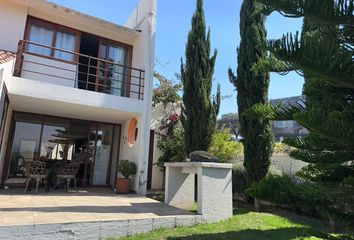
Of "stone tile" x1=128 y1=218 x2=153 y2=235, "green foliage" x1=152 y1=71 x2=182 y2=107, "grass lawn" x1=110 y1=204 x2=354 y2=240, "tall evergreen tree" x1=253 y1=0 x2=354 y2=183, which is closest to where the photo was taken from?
"tall evergreen tree" x1=253 y1=0 x2=354 y2=183

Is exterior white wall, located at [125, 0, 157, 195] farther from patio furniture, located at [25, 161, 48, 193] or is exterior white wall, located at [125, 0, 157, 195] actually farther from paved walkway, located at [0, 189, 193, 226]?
patio furniture, located at [25, 161, 48, 193]

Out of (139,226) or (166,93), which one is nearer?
(139,226)

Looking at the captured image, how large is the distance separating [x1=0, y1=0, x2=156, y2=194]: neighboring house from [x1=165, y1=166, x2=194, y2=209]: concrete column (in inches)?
85.4

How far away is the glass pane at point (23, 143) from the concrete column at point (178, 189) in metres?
6.20

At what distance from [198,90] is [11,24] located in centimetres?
696

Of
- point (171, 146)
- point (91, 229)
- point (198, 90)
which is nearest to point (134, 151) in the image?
point (171, 146)

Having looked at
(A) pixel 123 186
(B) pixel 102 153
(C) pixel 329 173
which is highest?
(B) pixel 102 153

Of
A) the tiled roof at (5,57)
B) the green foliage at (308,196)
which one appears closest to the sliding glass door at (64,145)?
the tiled roof at (5,57)

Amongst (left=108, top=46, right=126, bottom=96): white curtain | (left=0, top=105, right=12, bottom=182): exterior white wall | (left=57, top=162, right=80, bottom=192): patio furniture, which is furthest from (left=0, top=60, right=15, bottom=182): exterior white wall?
(left=108, top=46, right=126, bottom=96): white curtain

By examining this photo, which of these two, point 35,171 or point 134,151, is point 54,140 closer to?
point 35,171

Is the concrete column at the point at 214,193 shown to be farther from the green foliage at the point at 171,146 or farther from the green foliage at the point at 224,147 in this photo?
the green foliage at the point at 171,146

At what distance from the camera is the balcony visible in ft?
34.1

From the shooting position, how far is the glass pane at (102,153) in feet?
41.7

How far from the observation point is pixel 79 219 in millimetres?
5543
